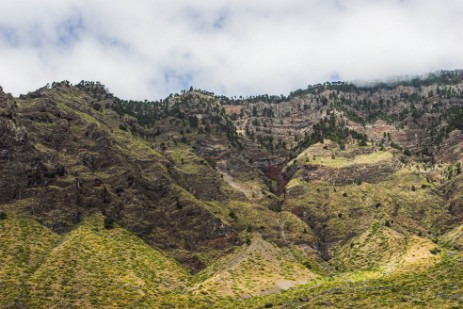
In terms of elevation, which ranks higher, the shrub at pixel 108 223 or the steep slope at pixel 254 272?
the shrub at pixel 108 223

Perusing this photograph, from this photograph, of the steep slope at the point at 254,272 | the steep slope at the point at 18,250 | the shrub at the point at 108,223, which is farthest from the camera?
the shrub at the point at 108,223

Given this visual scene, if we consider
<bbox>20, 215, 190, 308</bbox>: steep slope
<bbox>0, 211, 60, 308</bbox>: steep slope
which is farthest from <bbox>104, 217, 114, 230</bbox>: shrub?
<bbox>0, 211, 60, 308</bbox>: steep slope

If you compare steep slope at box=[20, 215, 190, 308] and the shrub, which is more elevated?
the shrub

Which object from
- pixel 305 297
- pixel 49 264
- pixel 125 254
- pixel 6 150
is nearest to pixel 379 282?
pixel 305 297

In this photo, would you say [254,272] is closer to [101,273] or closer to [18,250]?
[101,273]

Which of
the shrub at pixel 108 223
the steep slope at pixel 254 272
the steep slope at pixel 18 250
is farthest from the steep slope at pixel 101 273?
the steep slope at pixel 254 272

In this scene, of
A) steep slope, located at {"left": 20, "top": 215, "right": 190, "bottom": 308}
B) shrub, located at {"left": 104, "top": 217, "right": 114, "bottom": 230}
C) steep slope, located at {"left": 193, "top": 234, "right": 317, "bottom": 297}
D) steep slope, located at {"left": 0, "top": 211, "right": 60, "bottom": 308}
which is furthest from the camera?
shrub, located at {"left": 104, "top": 217, "right": 114, "bottom": 230}

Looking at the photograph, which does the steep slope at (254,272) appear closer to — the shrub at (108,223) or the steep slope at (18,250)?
the shrub at (108,223)

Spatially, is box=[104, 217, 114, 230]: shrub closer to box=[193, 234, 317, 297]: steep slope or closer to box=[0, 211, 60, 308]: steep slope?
box=[0, 211, 60, 308]: steep slope

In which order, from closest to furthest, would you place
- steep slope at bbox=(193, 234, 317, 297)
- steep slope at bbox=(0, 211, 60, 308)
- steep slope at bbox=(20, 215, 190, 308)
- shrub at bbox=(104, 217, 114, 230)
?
steep slope at bbox=(0, 211, 60, 308) < steep slope at bbox=(20, 215, 190, 308) < steep slope at bbox=(193, 234, 317, 297) < shrub at bbox=(104, 217, 114, 230)

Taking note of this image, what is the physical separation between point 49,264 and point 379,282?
97.3 m

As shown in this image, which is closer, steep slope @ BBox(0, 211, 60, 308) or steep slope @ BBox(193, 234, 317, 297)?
steep slope @ BBox(0, 211, 60, 308)

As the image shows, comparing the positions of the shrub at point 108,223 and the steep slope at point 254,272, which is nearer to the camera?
the steep slope at point 254,272

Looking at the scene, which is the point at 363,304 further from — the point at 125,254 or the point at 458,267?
the point at 125,254
